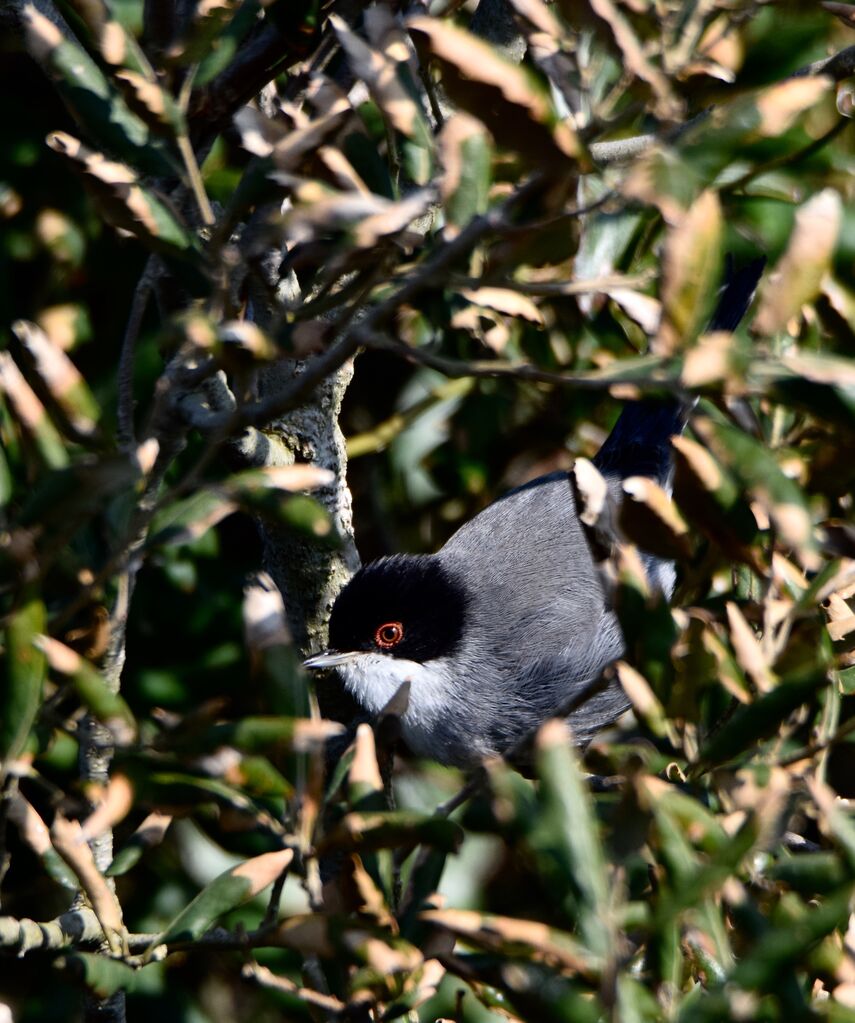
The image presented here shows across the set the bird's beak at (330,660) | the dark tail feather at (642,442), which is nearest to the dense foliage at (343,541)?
the bird's beak at (330,660)

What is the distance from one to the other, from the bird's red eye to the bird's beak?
0.12 m

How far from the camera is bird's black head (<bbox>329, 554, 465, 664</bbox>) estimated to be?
10.6 feet

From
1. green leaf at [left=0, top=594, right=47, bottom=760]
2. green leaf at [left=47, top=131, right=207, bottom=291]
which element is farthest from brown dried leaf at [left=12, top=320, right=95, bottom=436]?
green leaf at [left=0, top=594, right=47, bottom=760]

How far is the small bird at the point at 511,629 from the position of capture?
359 centimetres

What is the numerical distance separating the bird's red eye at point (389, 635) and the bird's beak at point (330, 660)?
0.12 m

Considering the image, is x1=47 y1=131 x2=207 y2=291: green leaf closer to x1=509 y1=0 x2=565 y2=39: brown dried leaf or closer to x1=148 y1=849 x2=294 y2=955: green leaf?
x1=509 y1=0 x2=565 y2=39: brown dried leaf

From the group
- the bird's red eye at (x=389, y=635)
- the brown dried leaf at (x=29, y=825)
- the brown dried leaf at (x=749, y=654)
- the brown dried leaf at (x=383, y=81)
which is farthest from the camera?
the bird's red eye at (x=389, y=635)

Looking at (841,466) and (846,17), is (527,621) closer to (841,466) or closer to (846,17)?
(841,466)

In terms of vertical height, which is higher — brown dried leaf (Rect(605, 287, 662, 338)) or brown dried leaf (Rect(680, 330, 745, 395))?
brown dried leaf (Rect(680, 330, 745, 395))

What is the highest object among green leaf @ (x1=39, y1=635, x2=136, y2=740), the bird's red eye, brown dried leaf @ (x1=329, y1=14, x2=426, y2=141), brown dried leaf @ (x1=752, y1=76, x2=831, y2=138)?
brown dried leaf @ (x1=329, y1=14, x2=426, y2=141)

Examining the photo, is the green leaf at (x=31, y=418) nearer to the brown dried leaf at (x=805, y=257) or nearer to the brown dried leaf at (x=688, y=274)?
the brown dried leaf at (x=688, y=274)

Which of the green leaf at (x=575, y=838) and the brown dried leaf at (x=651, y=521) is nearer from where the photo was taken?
the green leaf at (x=575, y=838)

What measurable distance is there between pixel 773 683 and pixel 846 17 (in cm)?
113

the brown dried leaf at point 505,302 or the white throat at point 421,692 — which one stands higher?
the brown dried leaf at point 505,302
